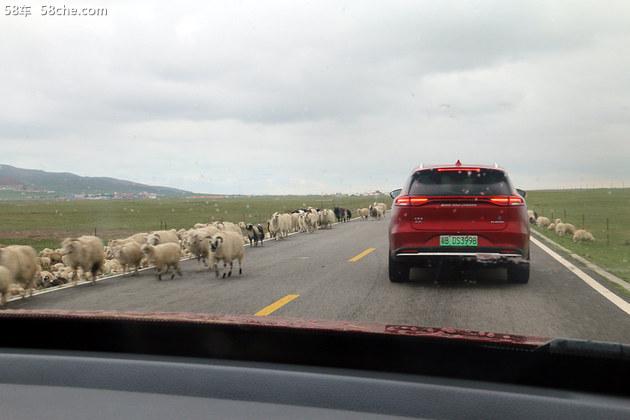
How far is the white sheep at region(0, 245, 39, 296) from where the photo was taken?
1020 centimetres

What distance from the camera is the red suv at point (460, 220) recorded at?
1026cm

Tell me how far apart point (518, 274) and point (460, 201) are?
1.71 m

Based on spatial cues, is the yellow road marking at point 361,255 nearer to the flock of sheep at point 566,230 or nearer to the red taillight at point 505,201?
the red taillight at point 505,201

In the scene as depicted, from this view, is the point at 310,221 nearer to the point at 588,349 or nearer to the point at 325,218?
the point at 325,218

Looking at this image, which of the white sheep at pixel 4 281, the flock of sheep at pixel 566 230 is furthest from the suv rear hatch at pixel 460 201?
the flock of sheep at pixel 566 230

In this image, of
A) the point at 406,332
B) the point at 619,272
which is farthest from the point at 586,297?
the point at 406,332

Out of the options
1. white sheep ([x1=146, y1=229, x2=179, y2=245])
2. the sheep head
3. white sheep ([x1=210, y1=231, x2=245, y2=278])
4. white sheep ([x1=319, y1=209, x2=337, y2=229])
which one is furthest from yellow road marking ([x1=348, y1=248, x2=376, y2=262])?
white sheep ([x1=319, y1=209, x2=337, y2=229])

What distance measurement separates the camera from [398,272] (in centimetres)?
1102

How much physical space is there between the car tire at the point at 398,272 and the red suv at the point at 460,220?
0.77 feet

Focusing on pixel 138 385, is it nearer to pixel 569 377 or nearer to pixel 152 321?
pixel 152 321

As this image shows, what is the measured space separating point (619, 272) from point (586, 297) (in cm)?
444

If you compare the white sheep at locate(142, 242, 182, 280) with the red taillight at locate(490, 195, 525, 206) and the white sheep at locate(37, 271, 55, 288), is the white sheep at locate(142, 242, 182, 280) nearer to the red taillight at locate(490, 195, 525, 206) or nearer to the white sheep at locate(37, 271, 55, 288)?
the white sheep at locate(37, 271, 55, 288)

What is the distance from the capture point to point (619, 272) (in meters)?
13.2

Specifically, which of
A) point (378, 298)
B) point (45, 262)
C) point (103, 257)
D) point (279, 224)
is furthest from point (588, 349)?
point (279, 224)
